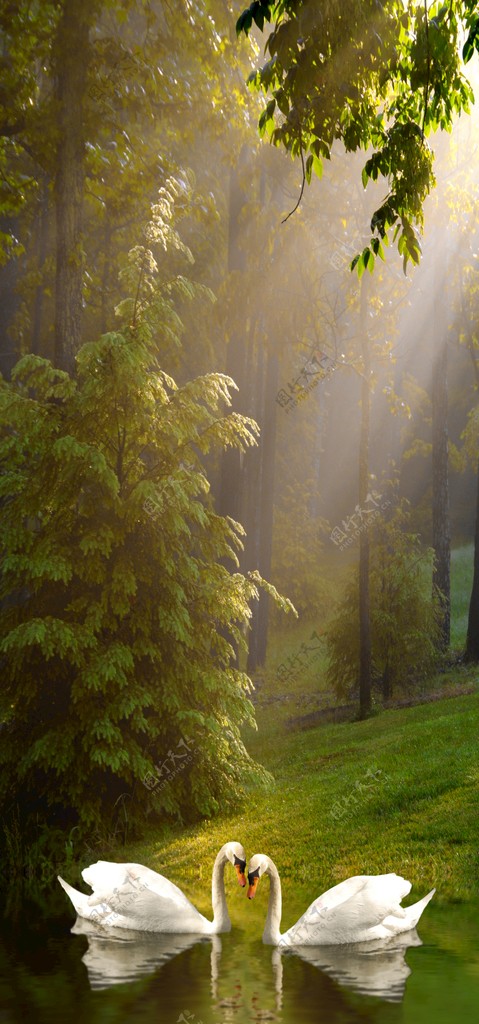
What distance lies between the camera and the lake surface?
18.3 feet

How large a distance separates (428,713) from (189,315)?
644 inches

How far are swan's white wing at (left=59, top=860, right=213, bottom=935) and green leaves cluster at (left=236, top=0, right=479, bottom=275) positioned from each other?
16.2 ft

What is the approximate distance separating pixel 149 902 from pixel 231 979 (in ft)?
4.46

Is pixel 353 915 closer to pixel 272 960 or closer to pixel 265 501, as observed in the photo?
pixel 272 960

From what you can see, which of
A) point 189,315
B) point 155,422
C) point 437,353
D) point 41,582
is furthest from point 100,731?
point 189,315

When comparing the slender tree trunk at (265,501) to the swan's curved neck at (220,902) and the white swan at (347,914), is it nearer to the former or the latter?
the swan's curved neck at (220,902)

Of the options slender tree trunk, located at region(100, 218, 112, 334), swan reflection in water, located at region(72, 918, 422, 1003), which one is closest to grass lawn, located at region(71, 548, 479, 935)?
swan reflection in water, located at region(72, 918, 422, 1003)

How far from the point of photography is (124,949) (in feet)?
23.7

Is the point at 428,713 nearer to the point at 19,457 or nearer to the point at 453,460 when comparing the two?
the point at 19,457

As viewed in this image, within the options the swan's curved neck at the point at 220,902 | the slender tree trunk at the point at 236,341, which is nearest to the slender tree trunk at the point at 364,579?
the slender tree trunk at the point at 236,341

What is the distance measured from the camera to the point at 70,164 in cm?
1580

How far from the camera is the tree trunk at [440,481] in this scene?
92.8 ft

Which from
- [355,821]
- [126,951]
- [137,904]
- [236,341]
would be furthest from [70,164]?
[126,951]

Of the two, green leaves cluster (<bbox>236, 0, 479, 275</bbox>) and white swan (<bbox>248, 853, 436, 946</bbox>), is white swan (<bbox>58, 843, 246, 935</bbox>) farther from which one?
green leaves cluster (<bbox>236, 0, 479, 275</bbox>)
